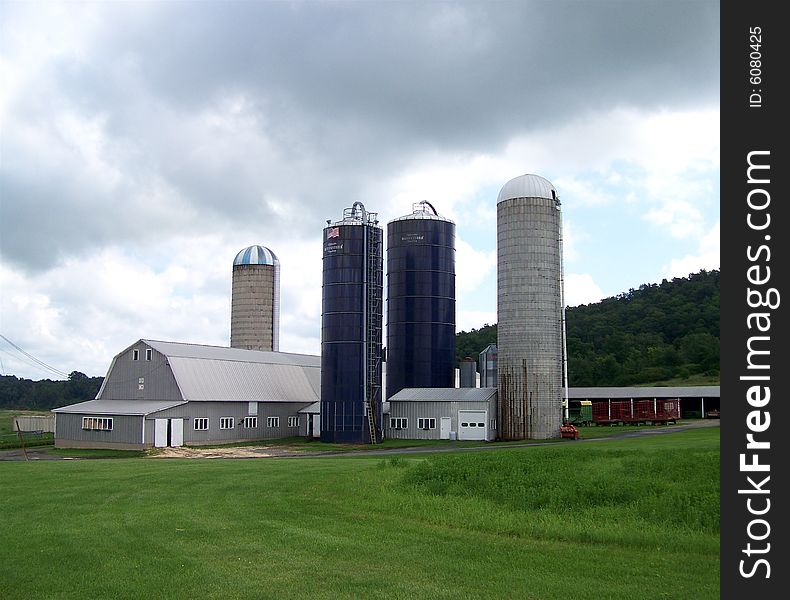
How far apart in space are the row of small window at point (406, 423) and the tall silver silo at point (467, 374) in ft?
43.7

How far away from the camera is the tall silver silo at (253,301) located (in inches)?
3406

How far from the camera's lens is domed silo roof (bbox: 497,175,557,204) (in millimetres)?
60688

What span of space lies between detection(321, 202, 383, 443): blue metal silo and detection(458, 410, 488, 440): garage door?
601cm

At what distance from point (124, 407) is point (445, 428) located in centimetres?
2295

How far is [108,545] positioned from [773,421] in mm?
12805

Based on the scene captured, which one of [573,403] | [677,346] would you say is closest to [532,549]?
[573,403]

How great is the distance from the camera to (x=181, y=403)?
54.6 m

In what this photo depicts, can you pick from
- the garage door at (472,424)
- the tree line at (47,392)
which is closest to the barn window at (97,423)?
the garage door at (472,424)

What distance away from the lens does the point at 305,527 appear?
18.4 m

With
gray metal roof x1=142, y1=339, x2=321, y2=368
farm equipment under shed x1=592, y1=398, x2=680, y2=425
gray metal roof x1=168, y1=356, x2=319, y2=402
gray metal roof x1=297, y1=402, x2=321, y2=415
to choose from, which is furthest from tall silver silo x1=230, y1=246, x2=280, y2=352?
farm equipment under shed x1=592, y1=398, x2=680, y2=425

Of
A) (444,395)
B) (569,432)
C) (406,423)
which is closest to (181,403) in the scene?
(406,423)

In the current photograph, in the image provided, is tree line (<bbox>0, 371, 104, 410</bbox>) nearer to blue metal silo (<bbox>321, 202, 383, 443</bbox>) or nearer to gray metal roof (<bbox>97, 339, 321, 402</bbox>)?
gray metal roof (<bbox>97, 339, 321, 402</bbox>)

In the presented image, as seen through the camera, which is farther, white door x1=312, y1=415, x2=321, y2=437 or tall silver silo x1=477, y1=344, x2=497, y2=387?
tall silver silo x1=477, y1=344, x2=497, y2=387

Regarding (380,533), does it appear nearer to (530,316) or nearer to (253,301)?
(530,316)
